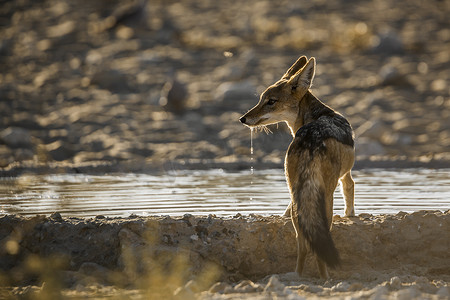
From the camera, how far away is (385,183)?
28.9 feet

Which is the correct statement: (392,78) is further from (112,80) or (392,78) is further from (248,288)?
(248,288)

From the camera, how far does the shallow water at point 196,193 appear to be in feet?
23.0

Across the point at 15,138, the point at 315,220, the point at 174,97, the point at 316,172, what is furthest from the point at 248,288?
the point at 174,97

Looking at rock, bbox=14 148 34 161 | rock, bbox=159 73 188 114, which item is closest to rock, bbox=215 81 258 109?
rock, bbox=159 73 188 114

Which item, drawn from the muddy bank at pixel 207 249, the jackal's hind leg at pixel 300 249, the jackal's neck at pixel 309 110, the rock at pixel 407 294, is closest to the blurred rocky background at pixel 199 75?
the jackal's neck at pixel 309 110

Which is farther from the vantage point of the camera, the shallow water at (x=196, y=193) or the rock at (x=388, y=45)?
the rock at (x=388, y=45)

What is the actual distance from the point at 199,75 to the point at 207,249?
10642mm

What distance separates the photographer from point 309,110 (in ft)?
20.2

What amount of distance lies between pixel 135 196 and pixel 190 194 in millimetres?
545

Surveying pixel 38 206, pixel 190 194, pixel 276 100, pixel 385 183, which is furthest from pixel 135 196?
pixel 385 183

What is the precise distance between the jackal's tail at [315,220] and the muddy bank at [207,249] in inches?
12.2

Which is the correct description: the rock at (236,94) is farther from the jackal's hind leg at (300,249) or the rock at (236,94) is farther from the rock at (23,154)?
the jackal's hind leg at (300,249)

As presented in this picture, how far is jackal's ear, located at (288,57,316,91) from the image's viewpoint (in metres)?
6.02

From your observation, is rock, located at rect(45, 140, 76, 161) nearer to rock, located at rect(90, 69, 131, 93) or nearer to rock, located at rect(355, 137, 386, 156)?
rock, located at rect(90, 69, 131, 93)
